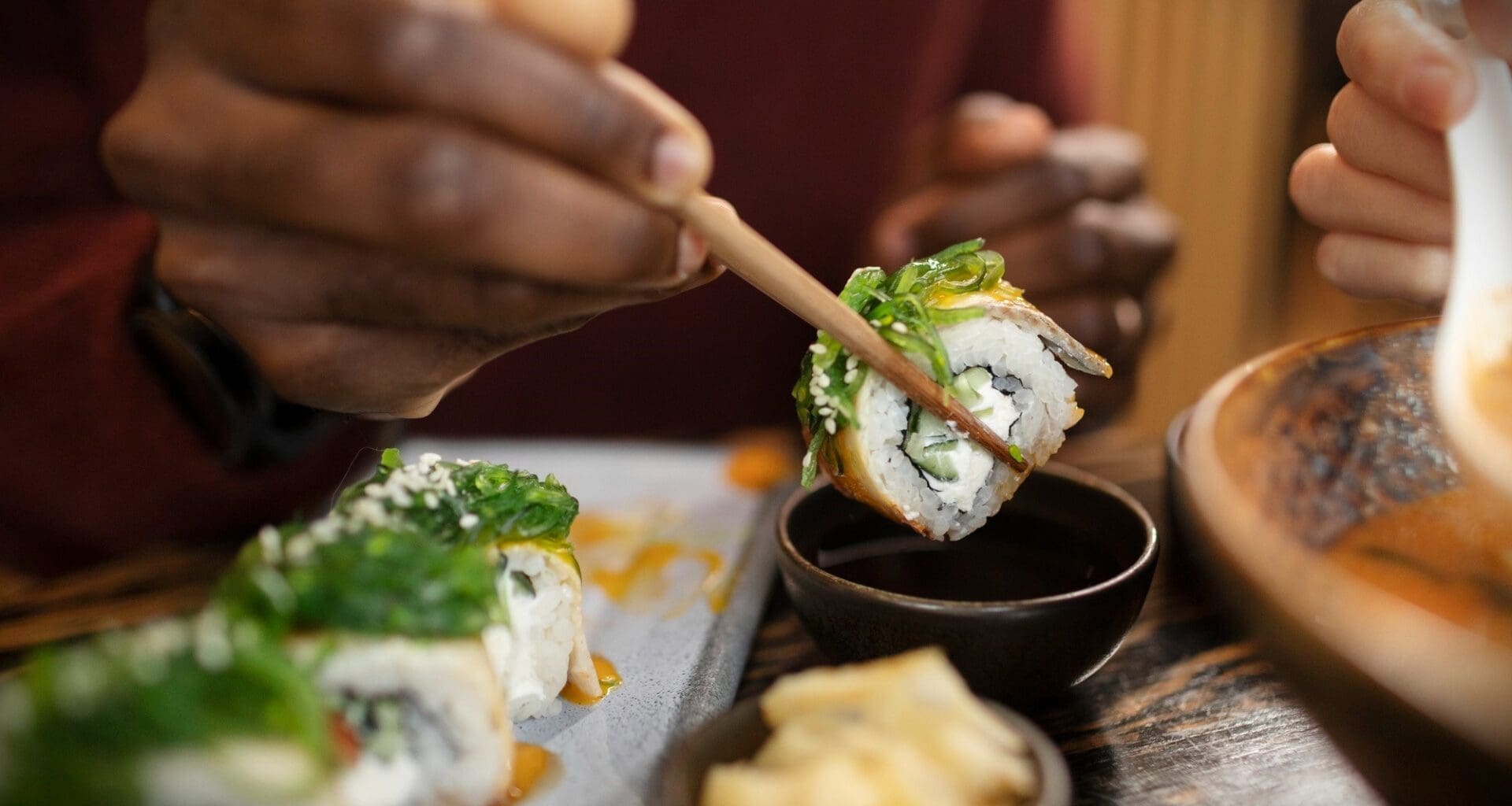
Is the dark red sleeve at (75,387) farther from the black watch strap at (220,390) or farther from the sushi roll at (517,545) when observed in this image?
the sushi roll at (517,545)

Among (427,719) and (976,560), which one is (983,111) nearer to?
(976,560)

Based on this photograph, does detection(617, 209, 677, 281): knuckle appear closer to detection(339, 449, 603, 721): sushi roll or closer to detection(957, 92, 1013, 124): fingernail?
detection(339, 449, 603, 721): sushi roll

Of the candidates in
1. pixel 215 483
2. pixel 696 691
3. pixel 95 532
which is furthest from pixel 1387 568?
pixel 95 532

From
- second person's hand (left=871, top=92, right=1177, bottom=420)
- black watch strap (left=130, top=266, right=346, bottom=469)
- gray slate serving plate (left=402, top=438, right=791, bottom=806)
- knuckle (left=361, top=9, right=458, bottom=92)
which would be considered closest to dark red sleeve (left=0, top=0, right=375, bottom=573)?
black watch strap (left=130, top=266, right=346, bottom=469)

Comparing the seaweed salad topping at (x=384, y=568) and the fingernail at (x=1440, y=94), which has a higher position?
the fingernail at (x=1440, y=94)

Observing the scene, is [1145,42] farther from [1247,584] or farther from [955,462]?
[1247,584]

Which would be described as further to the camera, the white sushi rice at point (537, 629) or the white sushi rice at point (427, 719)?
the white sushi rice at point (537, 629)

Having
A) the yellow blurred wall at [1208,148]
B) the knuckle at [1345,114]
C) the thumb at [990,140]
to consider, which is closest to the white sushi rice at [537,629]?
the knuckle at [1345,114]

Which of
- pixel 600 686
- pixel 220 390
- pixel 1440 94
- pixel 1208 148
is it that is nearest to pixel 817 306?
pixel 600 686
